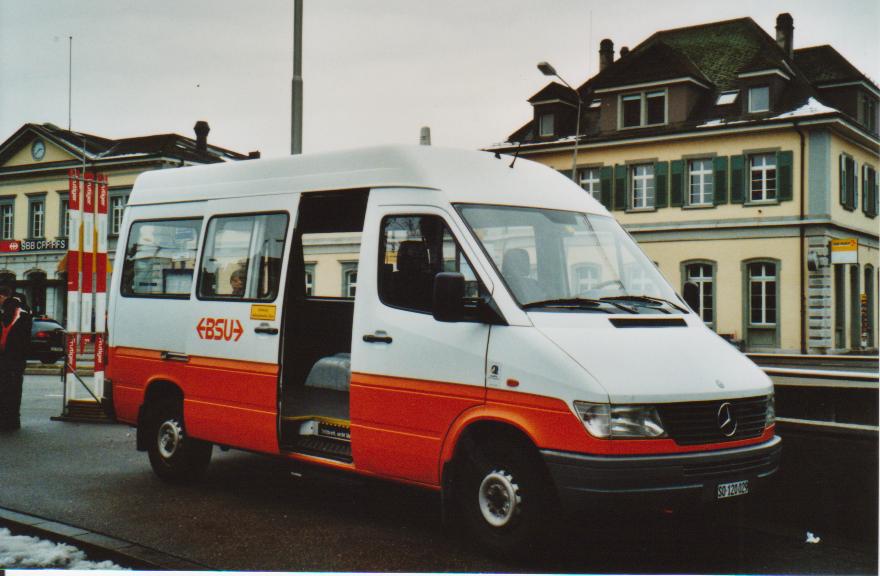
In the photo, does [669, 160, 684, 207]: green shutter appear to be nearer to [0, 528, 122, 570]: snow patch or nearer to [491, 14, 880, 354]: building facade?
[491, 14, 880, 354]: building facade

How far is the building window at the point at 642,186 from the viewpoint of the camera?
31500mm

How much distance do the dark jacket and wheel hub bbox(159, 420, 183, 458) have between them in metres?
4.37

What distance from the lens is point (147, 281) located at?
8.58 metres

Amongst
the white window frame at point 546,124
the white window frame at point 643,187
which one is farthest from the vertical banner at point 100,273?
the white window frame at point 546,124

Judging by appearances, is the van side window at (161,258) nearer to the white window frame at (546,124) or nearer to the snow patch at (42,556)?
the snow patch at (42,556)

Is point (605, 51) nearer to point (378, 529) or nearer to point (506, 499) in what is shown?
point (378, 529)

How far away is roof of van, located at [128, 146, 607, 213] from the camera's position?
6.37 metres

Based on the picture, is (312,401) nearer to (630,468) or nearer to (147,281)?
(147,281)

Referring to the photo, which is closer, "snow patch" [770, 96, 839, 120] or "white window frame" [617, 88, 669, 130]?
"snow patch" [770, 96, 839, 120]

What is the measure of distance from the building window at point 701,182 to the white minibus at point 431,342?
71.7ft

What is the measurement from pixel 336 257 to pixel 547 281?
219 centimetres

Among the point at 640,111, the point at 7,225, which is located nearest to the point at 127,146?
the point at 7,225

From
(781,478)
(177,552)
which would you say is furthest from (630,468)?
(177,552)

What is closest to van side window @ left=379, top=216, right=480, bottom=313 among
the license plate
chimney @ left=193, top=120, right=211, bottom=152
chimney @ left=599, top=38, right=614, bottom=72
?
the license plate
